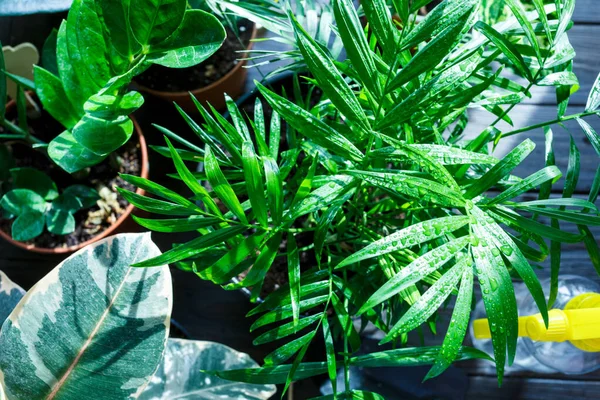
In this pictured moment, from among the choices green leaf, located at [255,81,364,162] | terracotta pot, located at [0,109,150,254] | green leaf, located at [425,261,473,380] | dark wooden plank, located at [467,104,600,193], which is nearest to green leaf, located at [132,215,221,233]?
green leaf, located at [255,81,364,162]

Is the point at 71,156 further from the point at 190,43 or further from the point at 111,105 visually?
the point at 190,43

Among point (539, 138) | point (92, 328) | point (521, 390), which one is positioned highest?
point (539, 138)

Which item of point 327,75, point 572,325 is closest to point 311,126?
point 327,75

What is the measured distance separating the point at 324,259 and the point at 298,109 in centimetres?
35

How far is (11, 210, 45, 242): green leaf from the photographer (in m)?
0.69

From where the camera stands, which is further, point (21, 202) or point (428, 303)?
point (21, 202)

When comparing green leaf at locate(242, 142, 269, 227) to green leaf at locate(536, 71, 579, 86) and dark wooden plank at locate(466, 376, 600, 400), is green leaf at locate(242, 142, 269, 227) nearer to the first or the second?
green leaf at locate(536, 71, 579, 86)

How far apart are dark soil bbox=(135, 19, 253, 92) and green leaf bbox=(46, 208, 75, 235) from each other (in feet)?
0.83

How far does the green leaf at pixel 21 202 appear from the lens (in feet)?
2.26

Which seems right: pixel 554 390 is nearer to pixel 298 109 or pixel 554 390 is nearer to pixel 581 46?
pixel 581 46

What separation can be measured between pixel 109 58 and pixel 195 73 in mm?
301

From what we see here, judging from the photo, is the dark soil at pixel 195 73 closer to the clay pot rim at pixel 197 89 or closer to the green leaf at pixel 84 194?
the clay pot rim at pixel 197 89

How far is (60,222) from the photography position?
0.72 metres

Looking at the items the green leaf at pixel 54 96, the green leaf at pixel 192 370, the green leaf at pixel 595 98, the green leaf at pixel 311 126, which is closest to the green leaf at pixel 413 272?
the green leaf at pixel 311 126
